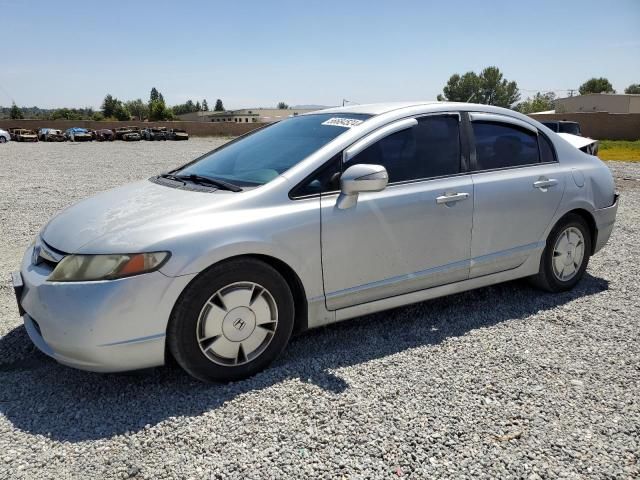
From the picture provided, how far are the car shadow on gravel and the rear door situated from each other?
50cm

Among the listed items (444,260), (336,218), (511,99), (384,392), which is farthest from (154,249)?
(511,99)

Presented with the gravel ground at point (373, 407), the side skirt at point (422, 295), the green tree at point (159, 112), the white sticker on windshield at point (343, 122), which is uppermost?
the green tree at point (159, 112)

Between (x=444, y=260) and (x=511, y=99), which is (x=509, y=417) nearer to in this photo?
(x=444, y=260)

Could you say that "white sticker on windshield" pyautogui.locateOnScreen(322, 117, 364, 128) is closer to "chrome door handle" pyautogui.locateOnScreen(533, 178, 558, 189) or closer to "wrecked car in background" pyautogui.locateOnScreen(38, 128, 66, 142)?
"chrome door handle" pyautogui.locateOnScreen(533, 178, 558, 189)

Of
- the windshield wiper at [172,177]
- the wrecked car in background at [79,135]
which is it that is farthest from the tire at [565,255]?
the wrecked car in background at [79,135]

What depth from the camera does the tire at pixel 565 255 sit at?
15.0ft

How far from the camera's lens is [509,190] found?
4.15 meters

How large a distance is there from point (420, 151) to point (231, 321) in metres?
1.83

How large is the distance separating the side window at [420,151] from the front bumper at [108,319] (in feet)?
4.82

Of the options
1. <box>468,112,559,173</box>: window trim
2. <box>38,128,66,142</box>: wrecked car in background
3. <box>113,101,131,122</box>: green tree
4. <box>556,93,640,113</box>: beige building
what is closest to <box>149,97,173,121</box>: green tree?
<box>113,101,131,122</box>: green tree

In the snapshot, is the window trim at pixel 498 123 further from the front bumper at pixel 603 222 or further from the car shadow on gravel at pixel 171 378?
the car shadow on gravel at pixel 171 378

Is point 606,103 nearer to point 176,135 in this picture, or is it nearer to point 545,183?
point 176,135

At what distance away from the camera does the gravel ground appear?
8.05 ft

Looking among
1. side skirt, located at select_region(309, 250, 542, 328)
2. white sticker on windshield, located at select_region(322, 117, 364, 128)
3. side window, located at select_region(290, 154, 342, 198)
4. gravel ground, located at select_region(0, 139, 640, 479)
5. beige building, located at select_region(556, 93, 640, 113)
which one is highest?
beige building, located at select_region(556, 93, 640, 113)
